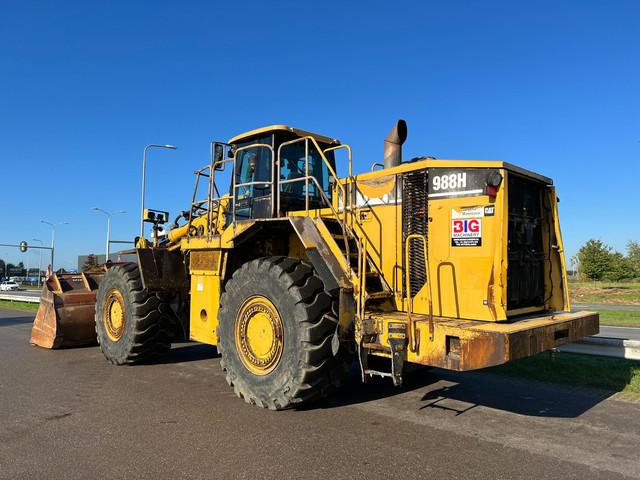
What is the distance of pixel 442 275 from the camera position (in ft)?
16.7

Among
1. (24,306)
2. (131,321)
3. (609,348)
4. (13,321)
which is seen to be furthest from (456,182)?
(24,306)

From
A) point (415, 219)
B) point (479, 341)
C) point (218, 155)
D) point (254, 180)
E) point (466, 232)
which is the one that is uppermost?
point (218, 155)

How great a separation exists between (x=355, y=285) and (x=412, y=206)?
115cm

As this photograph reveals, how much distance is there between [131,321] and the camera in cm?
762

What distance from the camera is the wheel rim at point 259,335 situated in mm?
5348

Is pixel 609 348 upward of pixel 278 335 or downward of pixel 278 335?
downward

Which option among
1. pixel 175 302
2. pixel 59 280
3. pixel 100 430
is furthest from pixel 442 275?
pixel 59 280

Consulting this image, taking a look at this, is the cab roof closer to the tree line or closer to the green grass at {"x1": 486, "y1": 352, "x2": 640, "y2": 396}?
the green grass at {"x1": 486, "y1": 352, "x2": 640, "y2": 396}

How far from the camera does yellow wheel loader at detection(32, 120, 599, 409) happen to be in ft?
15.6

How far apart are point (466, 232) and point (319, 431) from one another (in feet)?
8.09

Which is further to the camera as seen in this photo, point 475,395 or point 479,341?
point 475,395

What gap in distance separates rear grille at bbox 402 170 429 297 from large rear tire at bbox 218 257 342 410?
985mm

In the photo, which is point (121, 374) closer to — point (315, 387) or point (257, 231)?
point (257, 231)

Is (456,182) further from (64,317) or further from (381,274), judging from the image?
(64,317)
